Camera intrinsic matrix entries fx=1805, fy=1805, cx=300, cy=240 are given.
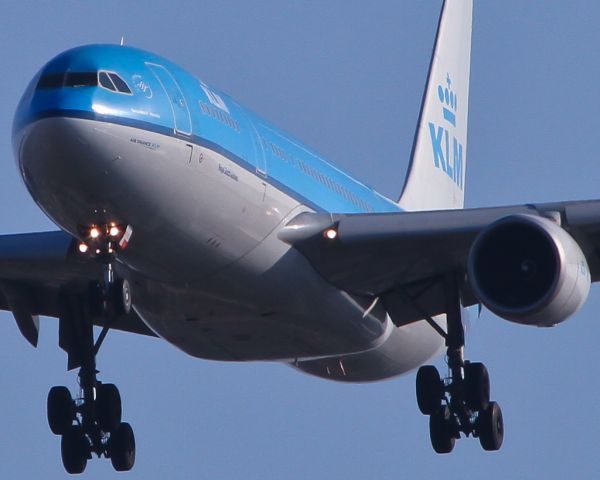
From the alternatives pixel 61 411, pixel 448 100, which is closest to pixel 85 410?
pixel 61 411

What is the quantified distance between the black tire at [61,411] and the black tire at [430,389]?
A: 18.6 feet

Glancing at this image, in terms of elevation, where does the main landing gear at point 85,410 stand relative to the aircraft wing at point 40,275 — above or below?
below

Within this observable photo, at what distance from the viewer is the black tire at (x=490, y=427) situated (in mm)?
28516

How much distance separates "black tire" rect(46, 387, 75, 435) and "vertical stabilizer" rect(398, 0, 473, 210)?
870 centimetres

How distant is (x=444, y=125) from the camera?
4016 centimetres

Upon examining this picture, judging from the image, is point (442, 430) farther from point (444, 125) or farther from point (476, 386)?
point (444, 125)

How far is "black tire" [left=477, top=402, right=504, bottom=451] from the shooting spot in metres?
28.5

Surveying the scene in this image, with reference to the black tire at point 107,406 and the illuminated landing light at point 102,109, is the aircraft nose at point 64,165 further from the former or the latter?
the black tire at point 107,406

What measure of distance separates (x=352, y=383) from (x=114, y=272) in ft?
25.9

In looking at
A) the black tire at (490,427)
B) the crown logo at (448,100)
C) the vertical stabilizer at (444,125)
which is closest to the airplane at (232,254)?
the black tire at (490,427)

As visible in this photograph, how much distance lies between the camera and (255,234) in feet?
83.1

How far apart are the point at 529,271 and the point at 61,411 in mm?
8226

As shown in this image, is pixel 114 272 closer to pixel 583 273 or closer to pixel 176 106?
pixel 176 106

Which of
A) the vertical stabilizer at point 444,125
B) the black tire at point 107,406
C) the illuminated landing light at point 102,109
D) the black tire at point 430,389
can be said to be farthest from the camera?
the vertical stabilizer at point 444,125
